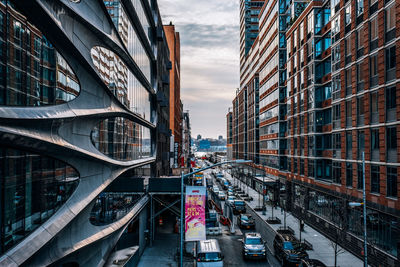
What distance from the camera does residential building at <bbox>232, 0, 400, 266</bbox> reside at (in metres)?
23.8

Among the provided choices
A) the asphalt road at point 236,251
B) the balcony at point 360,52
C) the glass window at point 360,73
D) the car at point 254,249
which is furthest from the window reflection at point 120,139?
the balcony at point 360,52

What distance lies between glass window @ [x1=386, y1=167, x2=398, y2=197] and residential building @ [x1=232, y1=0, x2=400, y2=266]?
69 mm

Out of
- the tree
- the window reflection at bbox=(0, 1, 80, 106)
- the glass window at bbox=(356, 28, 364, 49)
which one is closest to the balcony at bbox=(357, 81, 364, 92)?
the glass window at bbox=(356, 28, 364, 49)

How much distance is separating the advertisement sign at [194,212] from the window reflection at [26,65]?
817 cm

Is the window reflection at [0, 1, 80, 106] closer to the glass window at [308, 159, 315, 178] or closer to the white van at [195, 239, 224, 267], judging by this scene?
the white van at [195, 239, 224, 267]

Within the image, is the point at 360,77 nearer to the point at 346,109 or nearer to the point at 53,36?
the point at 346,109

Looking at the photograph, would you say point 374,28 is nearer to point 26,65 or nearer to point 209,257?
point 209,257

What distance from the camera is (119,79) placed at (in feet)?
75.2

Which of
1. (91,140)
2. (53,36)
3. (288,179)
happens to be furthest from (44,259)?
(288,179)

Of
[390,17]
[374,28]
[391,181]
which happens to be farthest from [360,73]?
[391,181]

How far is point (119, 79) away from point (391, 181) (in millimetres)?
20291

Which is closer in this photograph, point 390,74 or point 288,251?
point 390,74

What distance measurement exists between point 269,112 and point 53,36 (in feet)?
179

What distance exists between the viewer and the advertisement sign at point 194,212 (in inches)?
685
